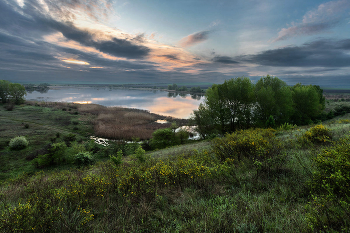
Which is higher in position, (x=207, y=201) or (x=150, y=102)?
(x=207, y=201)

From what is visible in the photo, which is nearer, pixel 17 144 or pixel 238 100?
pixel 17 144

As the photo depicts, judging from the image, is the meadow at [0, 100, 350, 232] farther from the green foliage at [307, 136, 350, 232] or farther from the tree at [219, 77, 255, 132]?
the tree at [219, 77, 255, 132]

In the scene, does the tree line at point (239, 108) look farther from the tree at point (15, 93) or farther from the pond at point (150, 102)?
the tree at point (15, 93)

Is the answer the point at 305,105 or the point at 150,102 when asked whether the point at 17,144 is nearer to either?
the point at 305,105

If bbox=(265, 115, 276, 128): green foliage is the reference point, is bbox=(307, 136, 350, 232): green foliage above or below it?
above

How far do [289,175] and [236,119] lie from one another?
27.9 m

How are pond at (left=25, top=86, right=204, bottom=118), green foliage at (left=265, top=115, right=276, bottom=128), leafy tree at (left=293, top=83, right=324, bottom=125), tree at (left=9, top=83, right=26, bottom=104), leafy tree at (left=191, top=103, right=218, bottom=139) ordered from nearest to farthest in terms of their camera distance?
green foliage at (left=265, top=115, right=276, bottom=128)
leafy tree at (left=191, top=103, right=218, bottom=139)
leafy tree at (left=293, top=83, right=324, bottom=125)
tree at (left=9, top=83, right=26, bottom=104)
pond at (left=25, top=86, right=204, bottom=118)

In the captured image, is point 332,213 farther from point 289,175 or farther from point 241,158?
point 241,158

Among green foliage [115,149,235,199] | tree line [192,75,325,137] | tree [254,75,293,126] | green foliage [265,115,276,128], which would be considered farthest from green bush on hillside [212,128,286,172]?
tree [254,75,293,126]

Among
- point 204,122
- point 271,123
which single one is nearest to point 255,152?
point 271,123

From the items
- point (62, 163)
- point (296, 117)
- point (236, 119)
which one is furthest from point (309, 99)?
point (62, 163)

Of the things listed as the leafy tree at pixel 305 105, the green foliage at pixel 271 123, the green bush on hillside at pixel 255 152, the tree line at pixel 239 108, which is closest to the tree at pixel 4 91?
the tree line at pixel 239 108

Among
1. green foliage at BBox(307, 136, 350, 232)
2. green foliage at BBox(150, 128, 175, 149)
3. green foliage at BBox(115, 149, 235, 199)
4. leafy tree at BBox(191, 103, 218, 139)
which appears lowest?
green foliage at BBox(150, 128, 175, 149)

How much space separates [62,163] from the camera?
62.3ft
